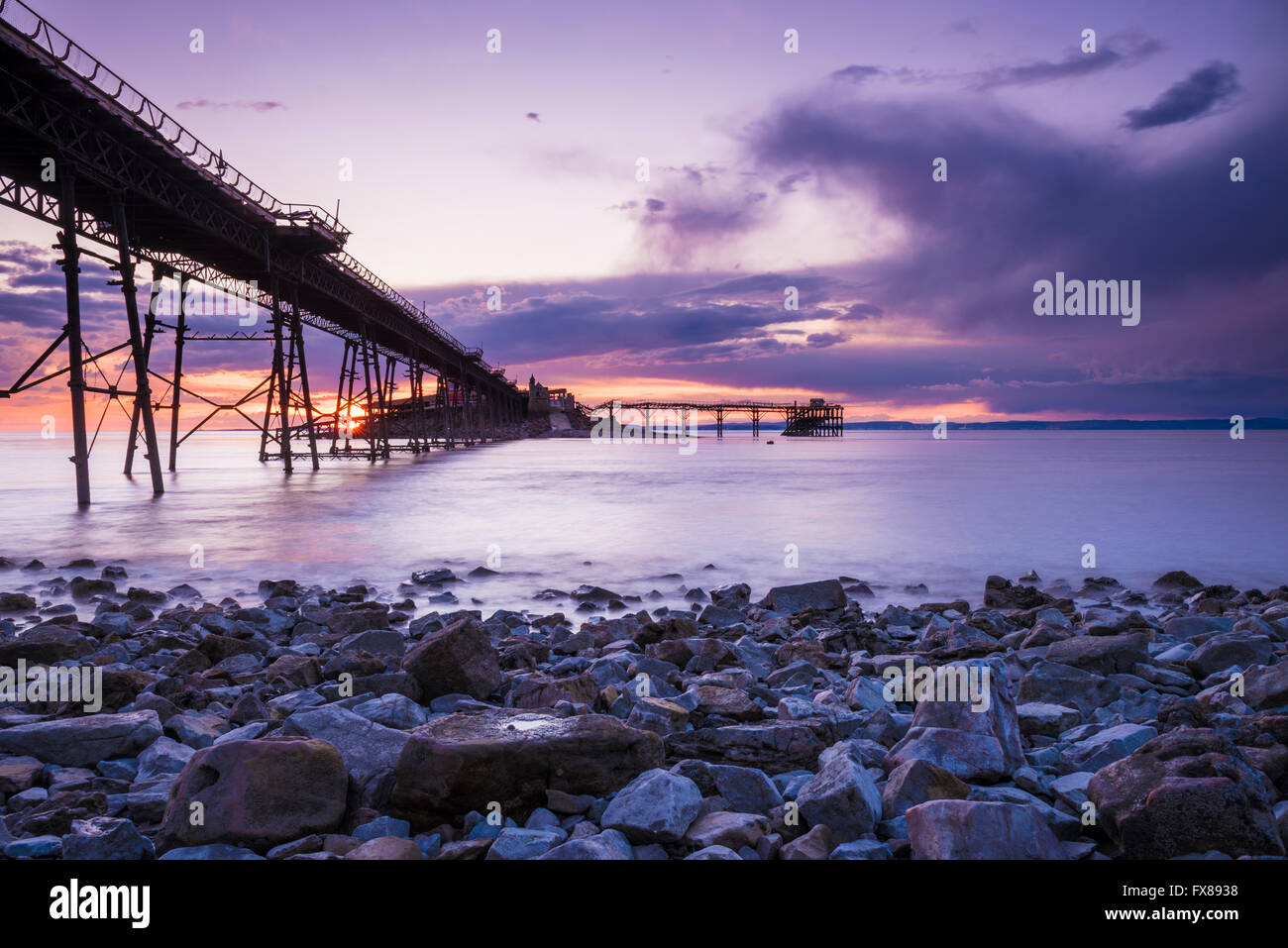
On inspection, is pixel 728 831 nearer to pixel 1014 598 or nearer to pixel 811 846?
pixel 811 846

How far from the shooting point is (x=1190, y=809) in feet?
9.75

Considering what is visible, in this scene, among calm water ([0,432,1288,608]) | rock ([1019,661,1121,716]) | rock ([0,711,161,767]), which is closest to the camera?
rock ([0,711,161,767])

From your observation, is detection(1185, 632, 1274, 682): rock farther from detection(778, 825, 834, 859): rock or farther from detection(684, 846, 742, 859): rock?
detection(684, 846, 742, 859): rock

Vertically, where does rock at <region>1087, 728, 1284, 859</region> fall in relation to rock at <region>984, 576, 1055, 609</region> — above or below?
above

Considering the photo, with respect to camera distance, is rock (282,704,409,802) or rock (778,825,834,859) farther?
rock (282,704,409,802)

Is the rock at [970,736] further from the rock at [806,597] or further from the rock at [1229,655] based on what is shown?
the rock at [806,597]

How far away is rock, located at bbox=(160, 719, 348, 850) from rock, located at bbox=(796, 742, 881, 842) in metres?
2.12

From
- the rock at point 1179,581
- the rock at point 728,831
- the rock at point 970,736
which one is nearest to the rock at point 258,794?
the rock at point 728,831

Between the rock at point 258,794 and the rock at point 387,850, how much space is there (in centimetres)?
34

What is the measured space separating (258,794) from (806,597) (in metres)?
7.35

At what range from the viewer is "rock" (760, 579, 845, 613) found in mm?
9384

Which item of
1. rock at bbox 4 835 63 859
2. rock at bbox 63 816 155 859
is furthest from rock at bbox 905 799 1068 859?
rock at bbox 4 835 63 859

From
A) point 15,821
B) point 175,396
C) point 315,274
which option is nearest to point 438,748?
point 15,821

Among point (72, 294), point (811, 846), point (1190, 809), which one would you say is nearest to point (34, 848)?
point (811, 846)
